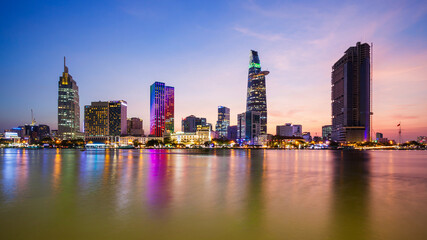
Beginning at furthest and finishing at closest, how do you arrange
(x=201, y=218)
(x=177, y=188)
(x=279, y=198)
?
(x=177, y=188)
(x=279, y=198)
(x=201, y=218)

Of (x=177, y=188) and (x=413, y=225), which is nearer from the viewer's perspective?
(x=413, y=225)

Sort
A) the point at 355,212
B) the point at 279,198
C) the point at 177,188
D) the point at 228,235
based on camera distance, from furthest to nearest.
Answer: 1. the point at 177,188
2. the point at 279,198
3. the point at 355,212
4. the point at 228,235

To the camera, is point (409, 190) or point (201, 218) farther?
point (409, 190)

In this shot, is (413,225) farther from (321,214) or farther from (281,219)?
(281,219)

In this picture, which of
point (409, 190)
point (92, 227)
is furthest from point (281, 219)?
point (409, 190)

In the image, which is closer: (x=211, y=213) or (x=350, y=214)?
(x=350, y=214)

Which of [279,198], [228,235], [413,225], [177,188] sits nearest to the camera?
[228,235]

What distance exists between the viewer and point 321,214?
16141 millimetres

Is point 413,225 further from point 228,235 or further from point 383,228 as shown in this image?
point 228,235

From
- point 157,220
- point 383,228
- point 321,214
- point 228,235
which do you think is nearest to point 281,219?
point 321,214

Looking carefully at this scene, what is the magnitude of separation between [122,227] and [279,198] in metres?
12.7

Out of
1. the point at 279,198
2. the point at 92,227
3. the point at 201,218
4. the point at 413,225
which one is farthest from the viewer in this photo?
the point at 279,198

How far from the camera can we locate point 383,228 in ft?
44.8

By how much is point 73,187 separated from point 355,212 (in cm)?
2587
